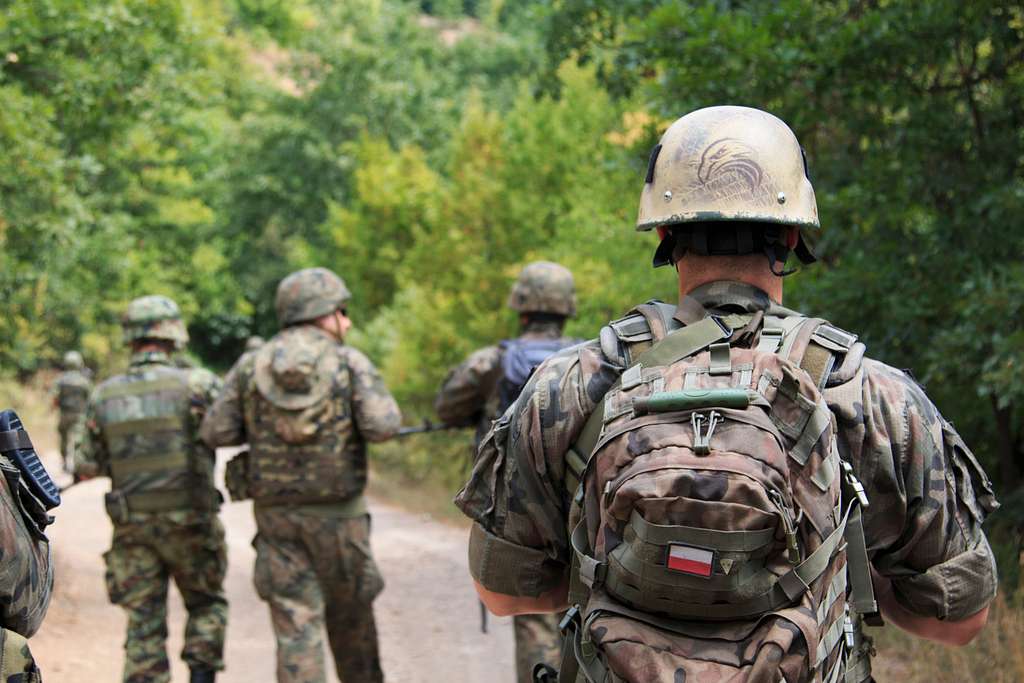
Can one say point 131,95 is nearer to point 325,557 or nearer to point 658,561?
point 325,557

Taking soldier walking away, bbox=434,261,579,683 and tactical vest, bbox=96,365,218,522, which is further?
tactical vest, bbox=96,365,218,522

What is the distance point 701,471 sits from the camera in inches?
83.9

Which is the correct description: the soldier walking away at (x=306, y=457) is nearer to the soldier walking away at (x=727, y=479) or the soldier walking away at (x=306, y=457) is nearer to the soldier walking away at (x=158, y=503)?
the soldier walking away at (x=158, y=503)

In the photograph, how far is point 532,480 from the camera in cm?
270

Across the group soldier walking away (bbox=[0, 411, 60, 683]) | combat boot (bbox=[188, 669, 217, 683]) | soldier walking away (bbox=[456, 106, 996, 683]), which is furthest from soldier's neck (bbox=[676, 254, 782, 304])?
combat boot (bbox=[188, 669, 217, 683])

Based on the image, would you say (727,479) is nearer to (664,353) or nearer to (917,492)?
(664,353)

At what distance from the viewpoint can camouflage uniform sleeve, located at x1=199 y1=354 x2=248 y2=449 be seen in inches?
232

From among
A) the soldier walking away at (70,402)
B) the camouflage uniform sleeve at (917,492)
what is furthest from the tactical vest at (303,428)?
the soldier walking away at (70,402)

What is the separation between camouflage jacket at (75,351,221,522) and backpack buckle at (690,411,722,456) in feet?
14.9

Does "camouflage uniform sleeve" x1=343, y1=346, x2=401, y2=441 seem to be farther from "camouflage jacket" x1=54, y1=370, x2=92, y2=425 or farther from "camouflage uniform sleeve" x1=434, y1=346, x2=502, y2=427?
"camouflage jacket" x1=54, y1=370, x2=92, y2=425

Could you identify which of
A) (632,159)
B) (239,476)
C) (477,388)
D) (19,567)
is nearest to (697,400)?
(19,567)

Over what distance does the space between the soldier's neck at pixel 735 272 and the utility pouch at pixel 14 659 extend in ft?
5.44

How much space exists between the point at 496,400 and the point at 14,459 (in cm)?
357

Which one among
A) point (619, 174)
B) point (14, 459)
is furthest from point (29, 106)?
point (14, 459)
